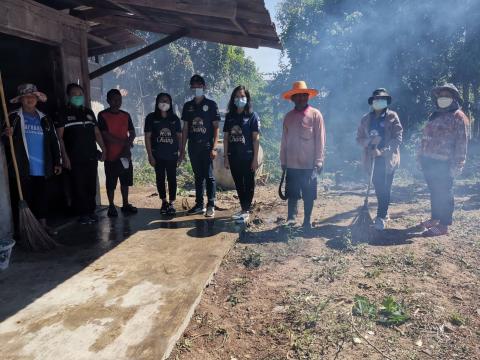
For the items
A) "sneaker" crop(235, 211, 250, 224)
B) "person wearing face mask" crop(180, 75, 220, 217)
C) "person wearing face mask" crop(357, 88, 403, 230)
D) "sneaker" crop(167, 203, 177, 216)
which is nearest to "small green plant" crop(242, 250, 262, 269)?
"sneaker" crop(235, 211, 250, 224)

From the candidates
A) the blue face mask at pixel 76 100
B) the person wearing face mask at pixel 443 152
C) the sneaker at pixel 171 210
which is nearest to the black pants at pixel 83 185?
the blue face mask at pixel 76 100

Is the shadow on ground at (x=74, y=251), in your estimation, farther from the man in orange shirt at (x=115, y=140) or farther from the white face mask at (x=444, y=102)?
the white face mask at (x=444, y=102)

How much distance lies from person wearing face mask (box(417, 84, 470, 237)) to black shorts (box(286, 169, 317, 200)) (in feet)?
5.39

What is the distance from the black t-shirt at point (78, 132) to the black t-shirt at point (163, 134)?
2.64ft

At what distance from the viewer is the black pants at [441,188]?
5.32 m

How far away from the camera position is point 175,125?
5.66 meters

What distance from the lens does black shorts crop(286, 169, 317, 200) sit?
5.41m

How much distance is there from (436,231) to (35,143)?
212 inches

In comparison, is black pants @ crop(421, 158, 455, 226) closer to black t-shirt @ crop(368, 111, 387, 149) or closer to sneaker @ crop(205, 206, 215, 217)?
black t-shirt @ crop(368, 111, 387, 149)

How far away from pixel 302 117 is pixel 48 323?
3834 millimetres

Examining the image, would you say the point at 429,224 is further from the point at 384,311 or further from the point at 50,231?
the point at 50,231

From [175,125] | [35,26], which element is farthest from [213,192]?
[35,26]

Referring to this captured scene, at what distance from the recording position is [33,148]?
14.7 feet

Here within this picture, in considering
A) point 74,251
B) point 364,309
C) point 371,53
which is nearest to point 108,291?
point 74,251
